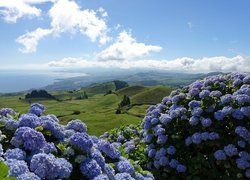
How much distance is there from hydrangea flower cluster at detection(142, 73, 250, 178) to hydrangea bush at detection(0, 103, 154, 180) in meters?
3.95

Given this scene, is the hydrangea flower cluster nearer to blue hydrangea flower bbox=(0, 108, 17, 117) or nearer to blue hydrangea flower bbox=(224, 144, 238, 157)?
blue hydrangea flower bbox=(224, 144, 238, 157)

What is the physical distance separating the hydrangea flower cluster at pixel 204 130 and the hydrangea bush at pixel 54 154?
3.95m

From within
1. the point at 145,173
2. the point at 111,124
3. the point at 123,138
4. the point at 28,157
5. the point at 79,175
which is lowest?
the point at 111,124

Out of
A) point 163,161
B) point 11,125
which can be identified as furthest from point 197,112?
point 11,125

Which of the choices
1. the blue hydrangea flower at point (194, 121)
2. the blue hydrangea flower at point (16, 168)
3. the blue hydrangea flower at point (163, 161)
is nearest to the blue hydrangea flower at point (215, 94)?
the blue hydrangea flower at point (194, 121)

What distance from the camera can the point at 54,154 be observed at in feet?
20.1

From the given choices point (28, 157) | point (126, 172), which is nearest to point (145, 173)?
point (126, 172)

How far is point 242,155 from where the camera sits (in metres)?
10.3

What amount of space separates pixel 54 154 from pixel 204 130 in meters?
6.30

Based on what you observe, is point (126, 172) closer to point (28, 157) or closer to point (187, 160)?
point (28, 157)

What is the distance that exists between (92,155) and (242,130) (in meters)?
5.79

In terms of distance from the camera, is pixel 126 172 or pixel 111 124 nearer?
pixel 126 172

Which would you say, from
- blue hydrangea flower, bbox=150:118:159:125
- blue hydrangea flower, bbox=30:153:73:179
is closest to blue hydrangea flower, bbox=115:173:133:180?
blue hydrangea flower, bbox=30:153:73:179

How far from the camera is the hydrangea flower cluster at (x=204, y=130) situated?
10.5 m
